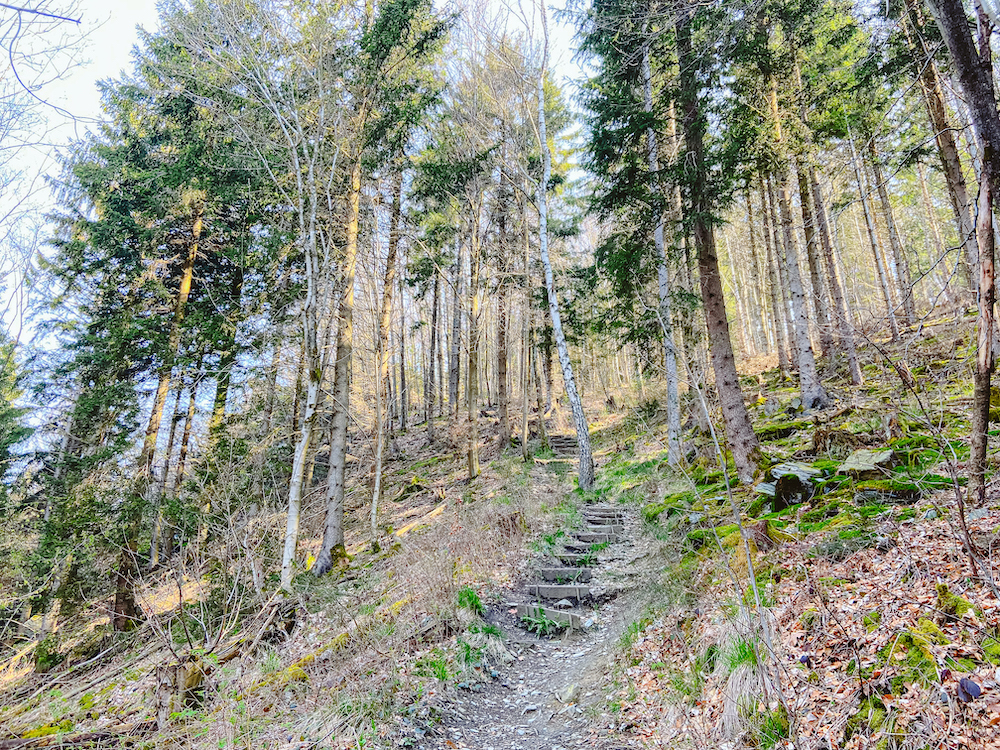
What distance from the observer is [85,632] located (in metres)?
9.50

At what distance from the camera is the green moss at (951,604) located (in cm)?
251

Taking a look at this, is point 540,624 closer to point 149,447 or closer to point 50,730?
point 50,730

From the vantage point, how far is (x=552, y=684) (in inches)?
168

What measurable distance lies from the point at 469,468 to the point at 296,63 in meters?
10.8

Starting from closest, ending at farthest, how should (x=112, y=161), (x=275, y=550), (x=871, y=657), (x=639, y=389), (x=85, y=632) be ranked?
(x=871, y=657) < (x=275, y=550) < (x=85, y=632) < (x=112, y=161) < (x=639, y=389)

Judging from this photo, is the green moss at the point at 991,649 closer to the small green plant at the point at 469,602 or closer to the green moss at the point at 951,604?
the green moss at the point at 951,604

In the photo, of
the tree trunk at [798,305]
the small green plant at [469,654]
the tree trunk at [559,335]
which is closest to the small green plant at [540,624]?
the small green plant at [469,654]

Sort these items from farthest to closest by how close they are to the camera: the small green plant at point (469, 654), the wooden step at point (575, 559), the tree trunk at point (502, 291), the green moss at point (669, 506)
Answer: the tree trunk at point (502, 291) → the green moss at point (669, 506) → the wooden step at point (575, 559) → the small green plant at point (469, 654)

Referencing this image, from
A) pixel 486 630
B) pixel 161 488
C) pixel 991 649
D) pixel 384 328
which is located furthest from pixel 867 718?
pixel 161 488

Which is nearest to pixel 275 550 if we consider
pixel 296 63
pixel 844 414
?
Result: pixel 296 63

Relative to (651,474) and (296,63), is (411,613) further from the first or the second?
(296,63)

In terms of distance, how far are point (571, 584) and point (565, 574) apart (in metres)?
0.24

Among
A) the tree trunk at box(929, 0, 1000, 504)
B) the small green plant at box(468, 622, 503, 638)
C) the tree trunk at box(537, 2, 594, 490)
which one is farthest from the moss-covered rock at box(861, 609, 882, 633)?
the tree trunk at box(537, 2, 594, 490)

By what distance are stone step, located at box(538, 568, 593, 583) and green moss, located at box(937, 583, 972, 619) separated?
4.15 meters
